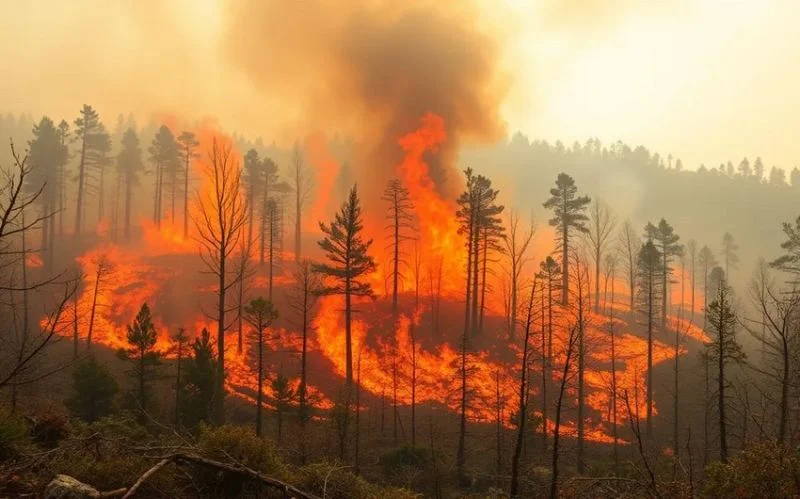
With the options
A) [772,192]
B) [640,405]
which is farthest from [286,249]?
[772,192]

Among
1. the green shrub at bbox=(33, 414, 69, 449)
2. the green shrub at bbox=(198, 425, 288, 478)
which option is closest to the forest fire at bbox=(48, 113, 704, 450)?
the green shrub at bbox=(33, 414, 69, 449)

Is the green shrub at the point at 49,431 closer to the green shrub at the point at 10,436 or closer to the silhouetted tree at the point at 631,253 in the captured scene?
the green shrub at the point at 10,436

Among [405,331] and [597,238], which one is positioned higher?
[597,238]

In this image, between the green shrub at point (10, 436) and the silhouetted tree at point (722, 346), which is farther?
the silhouetted tree at point (722, 346)

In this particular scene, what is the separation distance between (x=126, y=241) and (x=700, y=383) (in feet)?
222

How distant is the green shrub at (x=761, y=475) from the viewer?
6305 mm

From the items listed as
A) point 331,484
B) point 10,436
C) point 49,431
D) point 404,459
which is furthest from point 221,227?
point 404,459

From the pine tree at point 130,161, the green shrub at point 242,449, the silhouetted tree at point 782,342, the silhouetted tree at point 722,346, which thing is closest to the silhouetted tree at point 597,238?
the silhouetted tree at point 782,342

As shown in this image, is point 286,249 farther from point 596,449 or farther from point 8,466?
point 8,466

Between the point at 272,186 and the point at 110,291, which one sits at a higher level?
the point at 272,186

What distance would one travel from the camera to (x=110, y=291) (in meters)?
41.7

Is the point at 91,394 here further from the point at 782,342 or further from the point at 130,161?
the point at 130,161

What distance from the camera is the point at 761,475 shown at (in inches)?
255

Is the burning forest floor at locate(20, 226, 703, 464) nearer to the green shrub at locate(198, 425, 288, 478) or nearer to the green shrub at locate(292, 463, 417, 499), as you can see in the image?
the green shrub at locate(292, 463, 417, 499)
